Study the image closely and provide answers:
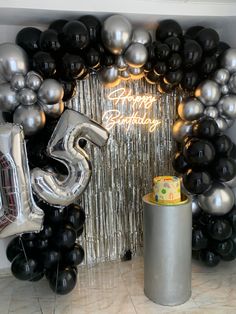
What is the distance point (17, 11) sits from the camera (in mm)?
2531

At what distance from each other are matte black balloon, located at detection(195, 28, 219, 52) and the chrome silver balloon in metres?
0.59

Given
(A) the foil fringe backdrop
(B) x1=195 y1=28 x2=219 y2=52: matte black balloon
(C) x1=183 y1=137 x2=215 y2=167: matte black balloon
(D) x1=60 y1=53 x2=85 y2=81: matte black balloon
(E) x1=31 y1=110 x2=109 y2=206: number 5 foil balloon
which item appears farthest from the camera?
(A) the foil fringe backdrop

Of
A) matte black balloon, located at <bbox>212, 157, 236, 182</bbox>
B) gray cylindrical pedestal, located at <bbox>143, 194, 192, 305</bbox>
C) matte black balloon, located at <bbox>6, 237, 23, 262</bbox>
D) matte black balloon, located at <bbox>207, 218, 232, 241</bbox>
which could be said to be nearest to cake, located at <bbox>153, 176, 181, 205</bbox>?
gray cylindrical pedestal, located at <bbox>143, 194, 192, 305</bbox>

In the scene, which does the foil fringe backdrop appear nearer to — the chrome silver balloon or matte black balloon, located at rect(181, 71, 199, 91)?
matte black balloon, located at rect(181, 71, 199, 91)

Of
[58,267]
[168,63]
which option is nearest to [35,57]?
[168,63]

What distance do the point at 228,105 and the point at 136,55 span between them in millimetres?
848

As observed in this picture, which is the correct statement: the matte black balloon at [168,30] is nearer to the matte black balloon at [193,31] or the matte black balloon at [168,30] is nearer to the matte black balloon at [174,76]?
the matte black balloon at [193,31]

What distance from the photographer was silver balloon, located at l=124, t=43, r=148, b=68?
2.70 m

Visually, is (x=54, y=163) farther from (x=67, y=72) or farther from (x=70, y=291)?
(x=70, y=291)

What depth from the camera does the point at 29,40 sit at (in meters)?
2.59

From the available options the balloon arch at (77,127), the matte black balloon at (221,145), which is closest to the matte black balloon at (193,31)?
the balloon arch at (77,127)

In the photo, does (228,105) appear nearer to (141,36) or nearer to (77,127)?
(141,36)

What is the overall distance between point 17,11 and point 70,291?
2.10 m

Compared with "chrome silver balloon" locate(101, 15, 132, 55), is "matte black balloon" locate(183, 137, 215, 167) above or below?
below
